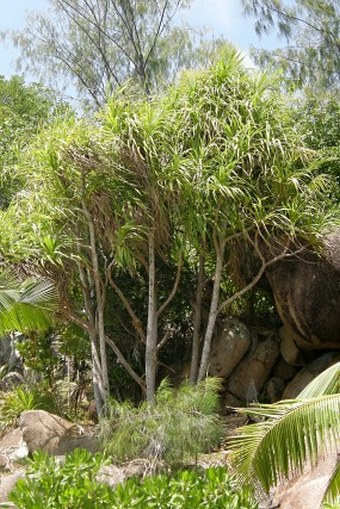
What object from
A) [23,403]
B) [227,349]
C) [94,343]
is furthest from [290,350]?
[23,403]

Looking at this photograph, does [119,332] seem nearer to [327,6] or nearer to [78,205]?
[78,205]

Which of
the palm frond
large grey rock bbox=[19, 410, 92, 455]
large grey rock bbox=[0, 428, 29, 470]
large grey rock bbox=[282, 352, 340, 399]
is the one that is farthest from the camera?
large grey rock bbox=[282, 352, 340, 399]

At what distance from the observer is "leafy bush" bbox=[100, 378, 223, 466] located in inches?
319

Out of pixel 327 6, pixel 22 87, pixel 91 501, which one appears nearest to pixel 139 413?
pixel 91 501

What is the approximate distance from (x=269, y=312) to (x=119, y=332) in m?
2.15

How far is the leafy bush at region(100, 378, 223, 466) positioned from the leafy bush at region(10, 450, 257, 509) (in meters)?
3.12

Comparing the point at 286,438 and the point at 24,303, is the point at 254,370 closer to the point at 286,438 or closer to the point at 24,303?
the point at 24,303

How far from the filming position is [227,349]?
1102 centimetres

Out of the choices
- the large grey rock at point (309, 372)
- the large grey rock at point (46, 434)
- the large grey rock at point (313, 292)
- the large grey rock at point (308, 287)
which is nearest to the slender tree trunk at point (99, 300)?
the large grey rock at point (46, 434)

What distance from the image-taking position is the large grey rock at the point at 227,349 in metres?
11.0

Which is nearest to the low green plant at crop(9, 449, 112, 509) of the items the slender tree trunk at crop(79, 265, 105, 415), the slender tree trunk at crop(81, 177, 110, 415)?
the slender tree trunk at crop(81, 177, 110, 415)

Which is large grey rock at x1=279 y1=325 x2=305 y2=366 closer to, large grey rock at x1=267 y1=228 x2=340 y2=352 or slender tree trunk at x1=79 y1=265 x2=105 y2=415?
large grey rock at x1=267 y1=228 x2=340 y2=352

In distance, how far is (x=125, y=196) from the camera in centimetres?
994

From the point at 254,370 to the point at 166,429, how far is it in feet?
10.5
